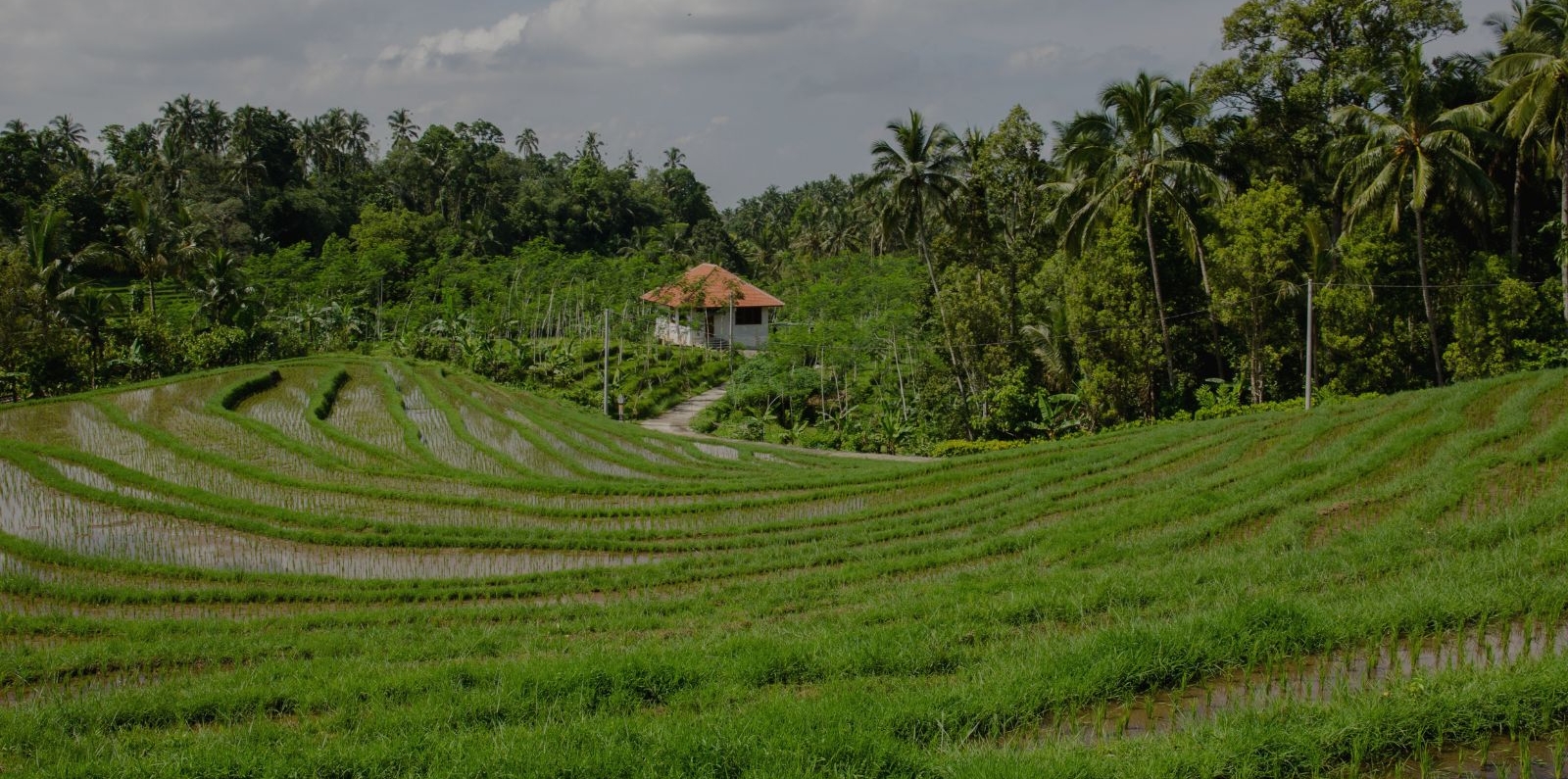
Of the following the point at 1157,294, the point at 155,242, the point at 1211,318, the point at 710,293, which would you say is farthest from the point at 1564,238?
the point at 155,242

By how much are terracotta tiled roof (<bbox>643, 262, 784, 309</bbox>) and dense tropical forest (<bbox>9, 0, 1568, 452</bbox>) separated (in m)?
1.51

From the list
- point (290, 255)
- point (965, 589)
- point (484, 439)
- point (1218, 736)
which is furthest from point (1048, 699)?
point (290, 255)

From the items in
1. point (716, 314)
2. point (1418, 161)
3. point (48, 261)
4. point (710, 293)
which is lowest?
point (716, 314)

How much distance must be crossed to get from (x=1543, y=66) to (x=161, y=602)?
27.8 metres

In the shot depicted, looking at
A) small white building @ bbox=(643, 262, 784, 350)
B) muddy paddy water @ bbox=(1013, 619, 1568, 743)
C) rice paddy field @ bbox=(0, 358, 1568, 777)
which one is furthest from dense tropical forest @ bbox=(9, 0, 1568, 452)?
muddy paddy water @ bbox=(1013, 619, 1568, 743)

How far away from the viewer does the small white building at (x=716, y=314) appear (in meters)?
49.8

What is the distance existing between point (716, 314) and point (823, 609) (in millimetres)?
43496

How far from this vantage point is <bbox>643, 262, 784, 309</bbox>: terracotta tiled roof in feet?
159

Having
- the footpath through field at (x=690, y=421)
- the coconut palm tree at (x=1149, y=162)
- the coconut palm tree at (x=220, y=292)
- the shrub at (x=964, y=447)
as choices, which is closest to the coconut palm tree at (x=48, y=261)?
the coconut palm tree at (x=220, y=292)

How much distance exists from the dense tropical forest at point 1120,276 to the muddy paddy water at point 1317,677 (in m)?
17.4

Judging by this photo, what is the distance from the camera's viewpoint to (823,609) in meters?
11.0

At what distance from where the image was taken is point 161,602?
12.2m

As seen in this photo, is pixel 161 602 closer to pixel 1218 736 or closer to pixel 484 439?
pixel 1218 736

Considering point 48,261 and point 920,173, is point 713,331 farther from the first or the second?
point 48,261
